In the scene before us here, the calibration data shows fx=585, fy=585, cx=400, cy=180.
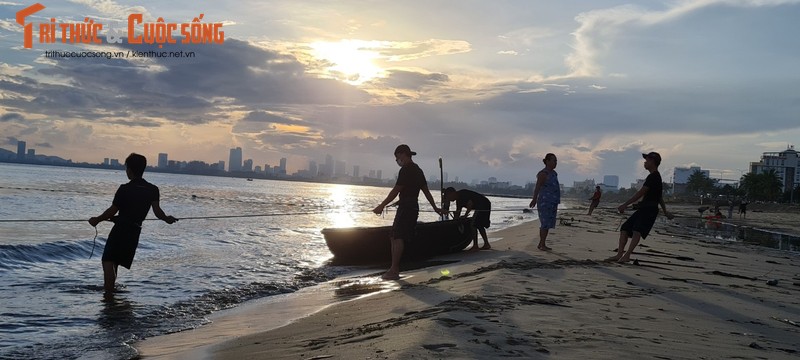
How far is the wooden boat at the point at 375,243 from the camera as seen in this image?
1245cm

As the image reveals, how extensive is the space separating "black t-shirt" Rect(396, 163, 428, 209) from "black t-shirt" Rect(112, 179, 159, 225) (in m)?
3.50

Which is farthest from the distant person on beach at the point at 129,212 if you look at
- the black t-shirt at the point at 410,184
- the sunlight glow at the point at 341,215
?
the sunlight glow at the point at 341,215

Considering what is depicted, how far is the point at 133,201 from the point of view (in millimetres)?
7492

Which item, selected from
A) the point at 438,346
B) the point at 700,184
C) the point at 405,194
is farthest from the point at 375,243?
the point at 700,184

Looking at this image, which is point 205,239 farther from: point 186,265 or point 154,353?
point 154,353

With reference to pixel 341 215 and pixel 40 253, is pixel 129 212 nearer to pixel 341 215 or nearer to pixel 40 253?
pixel 40 253

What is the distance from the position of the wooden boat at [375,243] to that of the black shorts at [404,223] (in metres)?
3.07

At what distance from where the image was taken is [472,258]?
11.9m

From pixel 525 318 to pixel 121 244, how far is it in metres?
5.31

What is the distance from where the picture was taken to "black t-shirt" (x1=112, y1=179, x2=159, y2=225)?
7.44 m

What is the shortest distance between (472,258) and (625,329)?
7171 millimetres

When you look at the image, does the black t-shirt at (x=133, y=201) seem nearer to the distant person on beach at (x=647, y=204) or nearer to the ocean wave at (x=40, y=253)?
the ocean wave at (x=40, y=253)

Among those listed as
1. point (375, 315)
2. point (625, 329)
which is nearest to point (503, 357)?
point (625, 329)

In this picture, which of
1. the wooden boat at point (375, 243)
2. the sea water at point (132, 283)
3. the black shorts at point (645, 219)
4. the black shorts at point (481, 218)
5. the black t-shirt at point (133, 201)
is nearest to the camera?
the sea water at point (132, 283)
